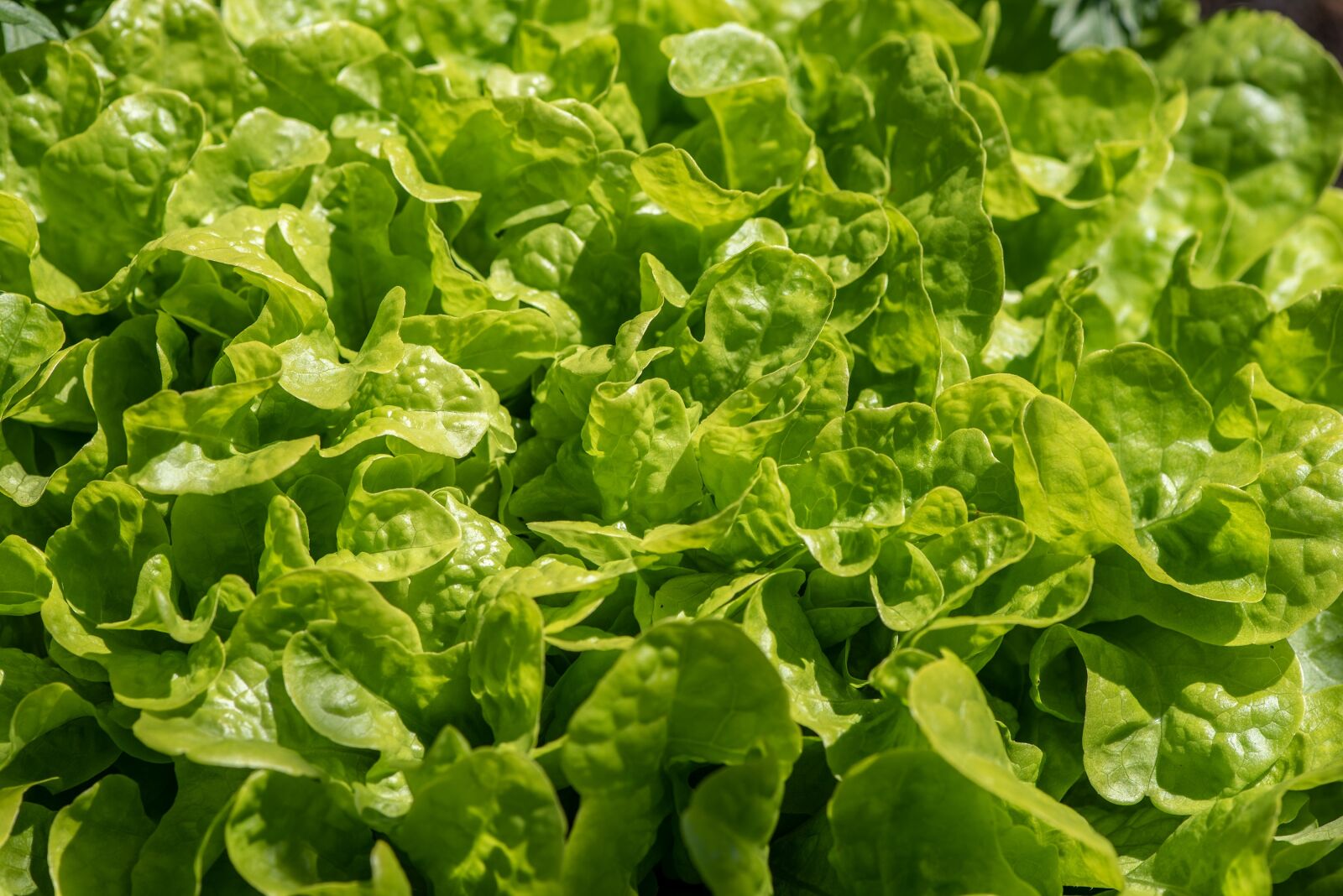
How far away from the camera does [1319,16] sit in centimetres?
282

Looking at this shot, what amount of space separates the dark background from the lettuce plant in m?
1.96

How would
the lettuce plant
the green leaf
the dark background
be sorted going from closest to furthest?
the lettuce plant, the green leaf, the dark background

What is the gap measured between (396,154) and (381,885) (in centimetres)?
65

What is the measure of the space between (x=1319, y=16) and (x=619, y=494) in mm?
2746

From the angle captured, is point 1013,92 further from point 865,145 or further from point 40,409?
point 40,409

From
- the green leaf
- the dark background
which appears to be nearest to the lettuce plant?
the green leaf

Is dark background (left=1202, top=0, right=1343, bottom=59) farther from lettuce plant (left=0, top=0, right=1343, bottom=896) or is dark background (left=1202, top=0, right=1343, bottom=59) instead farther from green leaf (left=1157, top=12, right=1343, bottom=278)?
lettuce plant (left=0, top=0, right=1343, bottom=896)

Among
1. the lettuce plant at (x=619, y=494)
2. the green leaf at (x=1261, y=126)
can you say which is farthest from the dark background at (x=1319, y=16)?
the lettuce plant at (x=619, y=494)

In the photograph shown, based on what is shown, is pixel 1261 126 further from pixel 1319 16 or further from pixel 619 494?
pixel 1319 16

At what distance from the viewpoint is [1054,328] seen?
3.56 ft

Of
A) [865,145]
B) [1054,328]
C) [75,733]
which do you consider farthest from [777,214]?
[75,733]

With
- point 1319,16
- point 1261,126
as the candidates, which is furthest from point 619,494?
point 1319,16

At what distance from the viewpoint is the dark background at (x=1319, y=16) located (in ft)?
8.98

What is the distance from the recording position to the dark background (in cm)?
274
